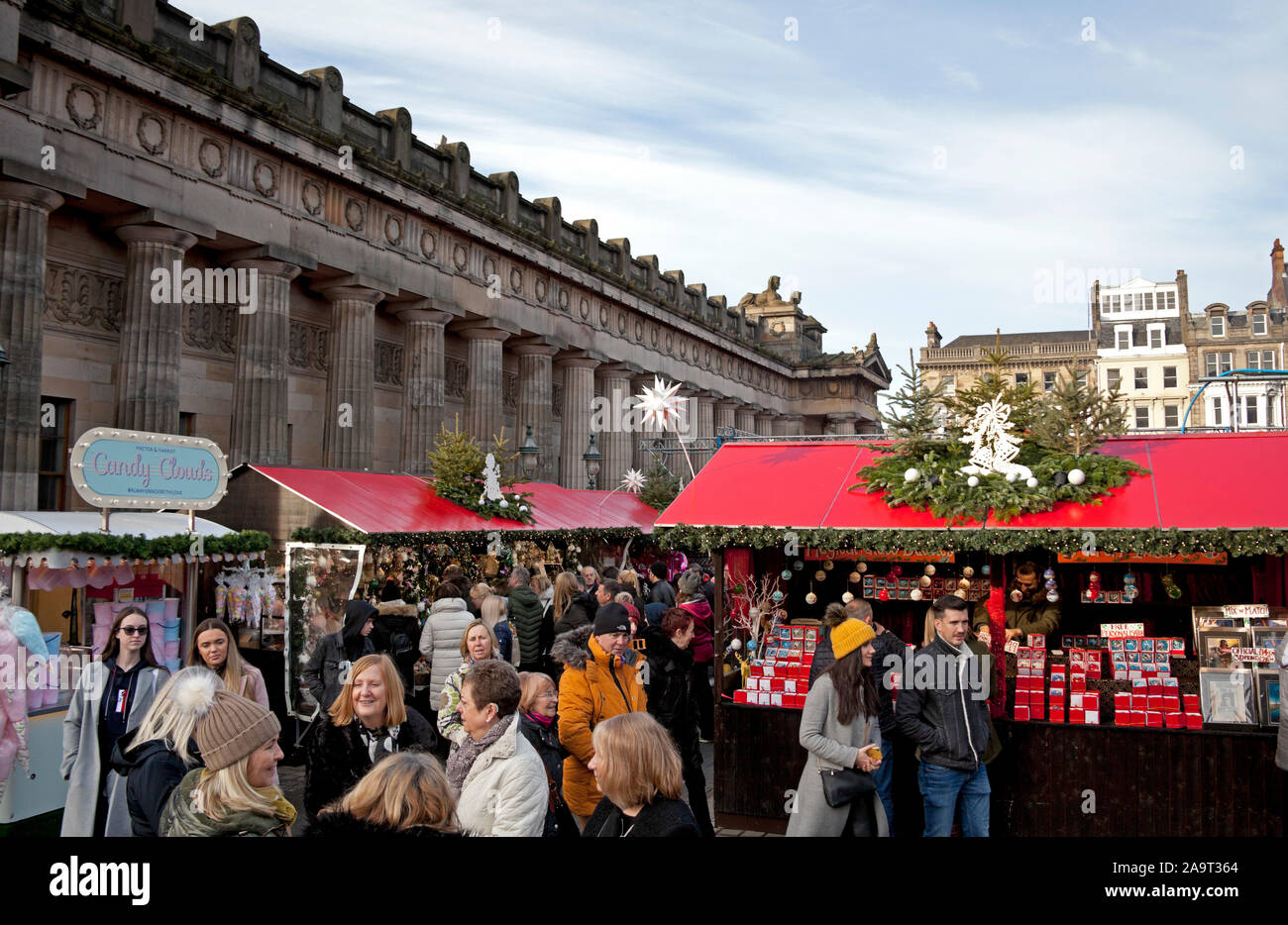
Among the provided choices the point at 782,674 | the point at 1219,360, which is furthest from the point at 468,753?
the point at 1219,360

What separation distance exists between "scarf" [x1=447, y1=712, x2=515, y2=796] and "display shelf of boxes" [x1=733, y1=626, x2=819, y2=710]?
4.12 m

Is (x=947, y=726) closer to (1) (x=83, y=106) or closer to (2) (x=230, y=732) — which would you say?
(2) (x=230, y=732)

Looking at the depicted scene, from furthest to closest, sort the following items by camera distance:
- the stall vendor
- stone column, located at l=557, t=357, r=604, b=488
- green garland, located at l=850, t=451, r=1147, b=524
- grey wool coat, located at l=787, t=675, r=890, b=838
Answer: stone column, located at l=557, t=357, r=604, b=488 → the stall vendor → green garland, located at l=850, t=451, r=1147, b=524 → grey wool coat, located at l=787, t=675, r=890, b=838

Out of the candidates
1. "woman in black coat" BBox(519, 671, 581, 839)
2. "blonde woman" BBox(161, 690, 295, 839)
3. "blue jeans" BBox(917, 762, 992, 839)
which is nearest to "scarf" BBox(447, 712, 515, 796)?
"woman in black coat" BBox(519, 671, 581, 839)

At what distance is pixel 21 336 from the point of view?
549 inches

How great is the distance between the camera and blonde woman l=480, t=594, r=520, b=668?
32.6 feet

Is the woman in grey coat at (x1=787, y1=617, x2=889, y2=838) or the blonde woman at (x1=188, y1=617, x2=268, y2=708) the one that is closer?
the woman in grey coat at (x1=787, y1=617, x2=889, y2=838)

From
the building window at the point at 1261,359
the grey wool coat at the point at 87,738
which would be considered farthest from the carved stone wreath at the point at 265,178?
the building window at the point at 1261,359

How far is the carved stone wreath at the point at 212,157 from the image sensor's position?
56.5ft

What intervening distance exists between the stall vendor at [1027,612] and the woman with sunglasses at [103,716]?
6638mm

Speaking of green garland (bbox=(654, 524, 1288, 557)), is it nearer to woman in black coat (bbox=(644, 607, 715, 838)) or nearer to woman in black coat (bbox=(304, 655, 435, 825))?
woman in black coat (bbox=(644, 607, 715, 838))

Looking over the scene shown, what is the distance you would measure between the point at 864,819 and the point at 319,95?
63.2 ft

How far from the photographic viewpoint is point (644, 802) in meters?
3.83
